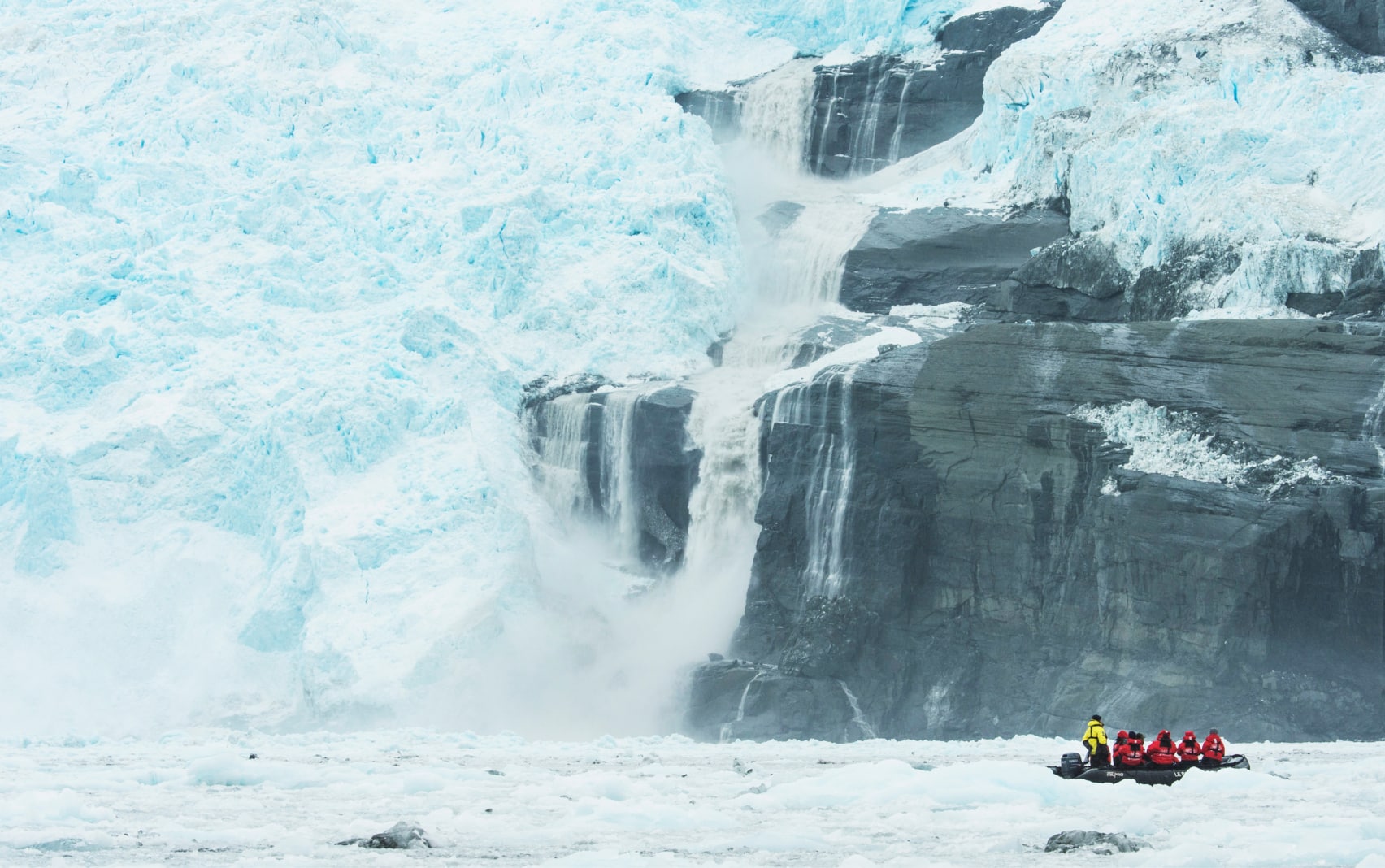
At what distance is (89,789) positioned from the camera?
42.0ft

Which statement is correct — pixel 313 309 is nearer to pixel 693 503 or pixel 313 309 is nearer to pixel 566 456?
pixel 566 456

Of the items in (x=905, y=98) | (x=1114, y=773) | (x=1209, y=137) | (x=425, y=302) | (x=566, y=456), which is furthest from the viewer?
(x=905, y=98)

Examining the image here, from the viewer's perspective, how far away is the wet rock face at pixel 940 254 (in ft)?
90.7

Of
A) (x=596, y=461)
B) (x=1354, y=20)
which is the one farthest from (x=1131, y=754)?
(x=1354, y=20)

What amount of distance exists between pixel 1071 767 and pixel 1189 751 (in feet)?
4.61

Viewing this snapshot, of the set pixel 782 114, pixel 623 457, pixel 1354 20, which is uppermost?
pixel 1354 20

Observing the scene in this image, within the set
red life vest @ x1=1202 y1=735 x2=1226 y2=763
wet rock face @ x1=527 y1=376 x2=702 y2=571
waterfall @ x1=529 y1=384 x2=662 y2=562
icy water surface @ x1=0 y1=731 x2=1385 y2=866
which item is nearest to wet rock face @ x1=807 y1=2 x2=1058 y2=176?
waterfall @ x1=529 y1=384 x2=662 y2=562

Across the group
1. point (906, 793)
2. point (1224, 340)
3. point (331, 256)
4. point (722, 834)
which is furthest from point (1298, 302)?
point (331, 256)

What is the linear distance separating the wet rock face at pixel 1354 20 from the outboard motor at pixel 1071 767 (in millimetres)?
18071

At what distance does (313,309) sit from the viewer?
1102 inches

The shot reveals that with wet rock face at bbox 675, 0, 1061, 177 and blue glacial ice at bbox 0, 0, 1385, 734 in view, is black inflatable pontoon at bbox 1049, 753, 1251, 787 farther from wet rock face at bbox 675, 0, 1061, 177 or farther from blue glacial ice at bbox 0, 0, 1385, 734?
wet rock face at bbox 675, 0, 1061, 177

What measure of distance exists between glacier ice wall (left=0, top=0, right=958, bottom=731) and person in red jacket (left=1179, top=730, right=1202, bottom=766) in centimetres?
1259

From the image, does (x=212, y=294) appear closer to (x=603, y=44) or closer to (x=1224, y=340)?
(x=603, y=44)

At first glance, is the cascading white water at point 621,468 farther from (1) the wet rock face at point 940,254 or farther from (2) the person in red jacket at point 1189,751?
(2) the person in red jacket at point 1189,751
